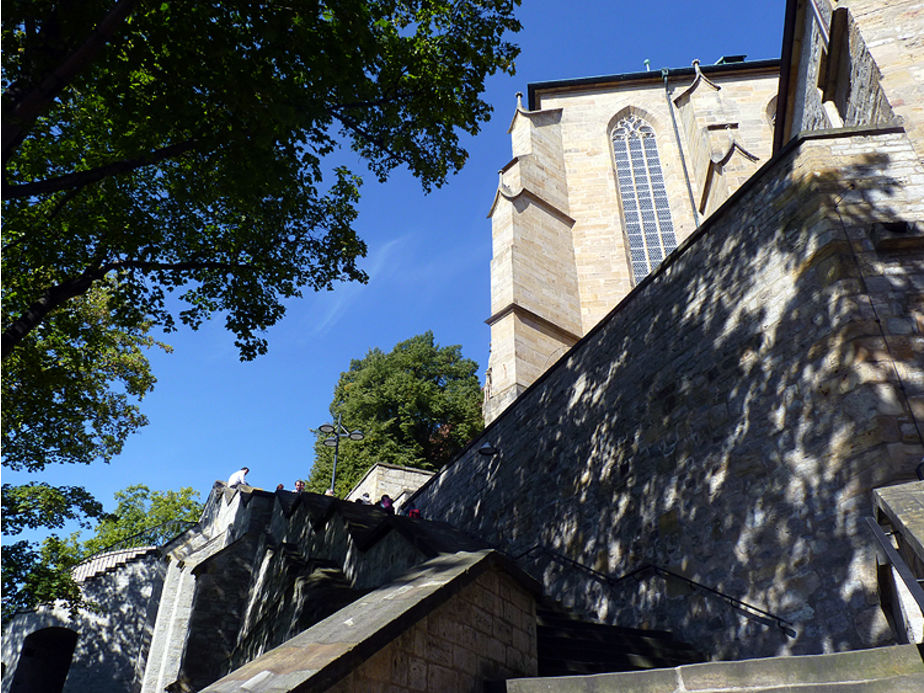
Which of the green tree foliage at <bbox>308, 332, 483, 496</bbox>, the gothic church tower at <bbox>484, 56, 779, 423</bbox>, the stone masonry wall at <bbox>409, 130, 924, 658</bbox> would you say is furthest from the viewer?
the green tree foliage at <bbox>308, 332, 483, 496</bbox>

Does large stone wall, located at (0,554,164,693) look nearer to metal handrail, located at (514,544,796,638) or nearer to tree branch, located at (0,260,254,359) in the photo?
tree branch, located at (0,260,254,359)

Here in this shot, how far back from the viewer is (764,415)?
6.59 metres

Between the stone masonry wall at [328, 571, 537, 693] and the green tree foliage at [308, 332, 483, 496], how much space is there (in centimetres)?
2143

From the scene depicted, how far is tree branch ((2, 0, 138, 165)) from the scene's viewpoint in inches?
198

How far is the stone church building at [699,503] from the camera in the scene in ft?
12.8

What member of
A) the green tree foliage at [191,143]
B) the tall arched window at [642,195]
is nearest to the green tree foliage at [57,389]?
the green tree foliage at [191,143]

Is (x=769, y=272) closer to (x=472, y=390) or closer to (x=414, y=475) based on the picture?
(x=414, y=475)

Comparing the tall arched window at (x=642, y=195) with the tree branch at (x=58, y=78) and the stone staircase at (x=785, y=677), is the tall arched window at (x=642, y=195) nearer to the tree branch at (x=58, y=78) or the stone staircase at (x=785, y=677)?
the tree branch at (x=58, y=78)

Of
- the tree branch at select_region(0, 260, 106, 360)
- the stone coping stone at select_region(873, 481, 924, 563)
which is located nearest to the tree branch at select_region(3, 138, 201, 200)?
the tree branch at select_region(0, 260, 106, 360)

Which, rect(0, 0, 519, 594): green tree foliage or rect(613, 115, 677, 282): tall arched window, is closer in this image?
rect(0, 0, 519, 594): green tree foliage

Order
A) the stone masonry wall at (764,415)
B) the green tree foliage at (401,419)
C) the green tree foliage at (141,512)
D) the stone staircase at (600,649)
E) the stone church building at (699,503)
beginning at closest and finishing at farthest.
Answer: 1. the stone church building at (699,503)
2. the stone staircase at (600,649)
3. the stone masonry wall at (764,415)
4. the green tree foliage at (401,419)
5. the green tree foliage at (141,512)

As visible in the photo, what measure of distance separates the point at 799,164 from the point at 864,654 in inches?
227

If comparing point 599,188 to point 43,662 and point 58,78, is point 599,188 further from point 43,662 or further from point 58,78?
point 43,662

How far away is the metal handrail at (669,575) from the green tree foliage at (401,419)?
56.3 feet
